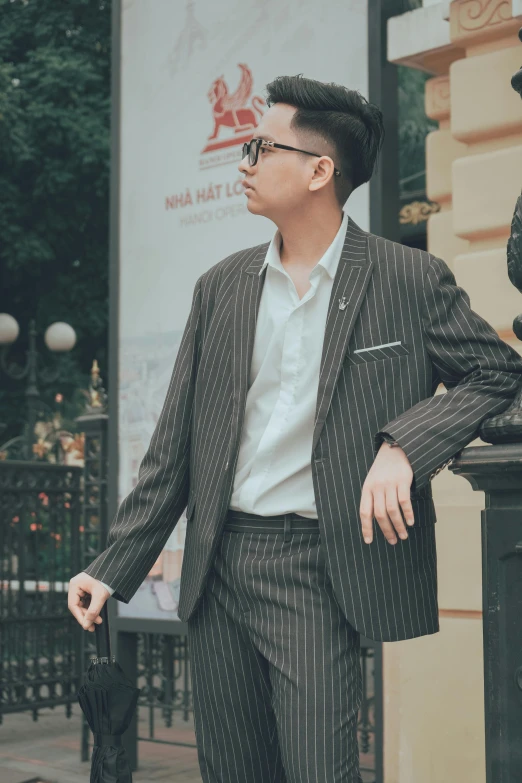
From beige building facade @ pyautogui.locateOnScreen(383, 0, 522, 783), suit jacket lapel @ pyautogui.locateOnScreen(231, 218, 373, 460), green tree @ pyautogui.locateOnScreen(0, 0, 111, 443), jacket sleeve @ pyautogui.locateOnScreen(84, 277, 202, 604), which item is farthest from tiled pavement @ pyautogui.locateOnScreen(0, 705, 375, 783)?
green tree @ pyautogui.locateOnScreen(0, 0, 111, 443)

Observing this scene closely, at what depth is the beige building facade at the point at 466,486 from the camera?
174 inches

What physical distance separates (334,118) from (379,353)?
21.4 inches

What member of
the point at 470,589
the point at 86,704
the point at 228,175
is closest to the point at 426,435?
the point at 86,704

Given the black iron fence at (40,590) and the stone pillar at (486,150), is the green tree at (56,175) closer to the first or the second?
the black iron fence at (40,590)

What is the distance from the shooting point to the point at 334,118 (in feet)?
8.41

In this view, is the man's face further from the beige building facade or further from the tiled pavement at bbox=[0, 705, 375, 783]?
the tiled pavement at bbox=[0, 705, 375, 783]

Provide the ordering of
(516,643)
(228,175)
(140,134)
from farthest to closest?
(140,134) → (228,175) → (516,643)

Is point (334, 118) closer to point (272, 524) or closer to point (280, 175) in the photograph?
point (280, 175)

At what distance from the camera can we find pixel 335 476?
7.67ft

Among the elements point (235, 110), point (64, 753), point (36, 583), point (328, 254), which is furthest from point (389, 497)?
point (36, 583)

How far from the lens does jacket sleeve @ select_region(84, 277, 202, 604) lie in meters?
2.56

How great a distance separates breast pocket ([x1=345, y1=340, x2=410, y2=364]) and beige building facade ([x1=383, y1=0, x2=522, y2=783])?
205 cm

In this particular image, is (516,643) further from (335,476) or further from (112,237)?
(112,237)

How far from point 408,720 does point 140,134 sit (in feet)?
10.3
